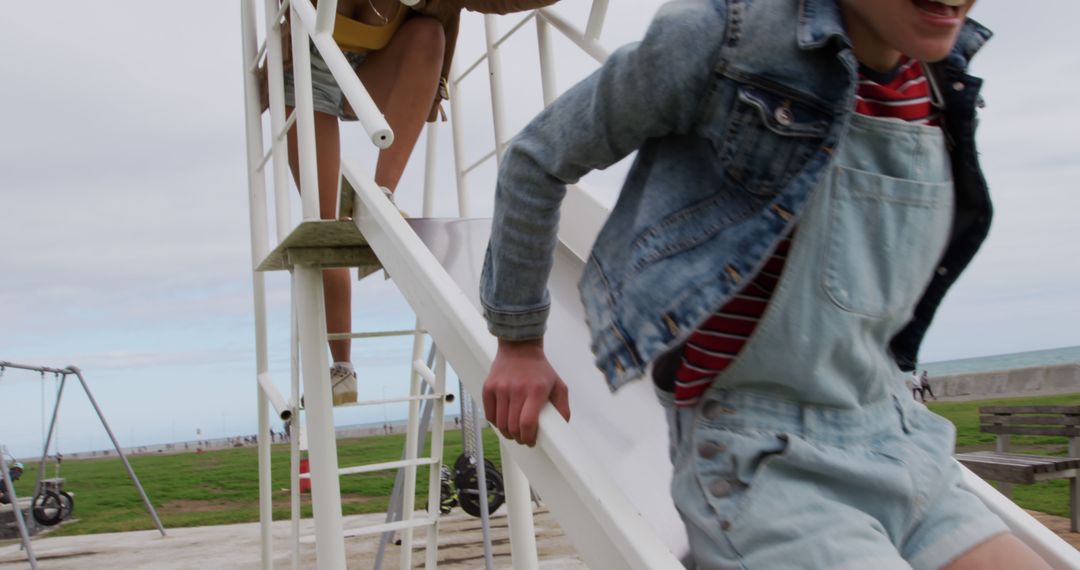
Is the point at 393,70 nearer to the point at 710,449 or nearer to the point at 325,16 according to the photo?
the point at 325,16

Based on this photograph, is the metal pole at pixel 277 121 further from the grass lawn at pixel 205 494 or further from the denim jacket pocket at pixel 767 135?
the grass lawn at pixel 205 494

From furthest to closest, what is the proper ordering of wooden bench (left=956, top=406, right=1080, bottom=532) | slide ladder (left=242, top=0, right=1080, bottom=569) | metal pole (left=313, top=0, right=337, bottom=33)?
wooden bench (left=956, top=406, right=1080, bottom=532) → metal pole (left=313, top=0, right=337, bottom=33) → slide ladder (left=242, top=0, right=1080, bottom=569)

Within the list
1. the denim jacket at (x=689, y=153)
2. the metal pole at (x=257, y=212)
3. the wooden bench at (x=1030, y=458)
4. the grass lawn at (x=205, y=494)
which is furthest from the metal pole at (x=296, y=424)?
the grass lawn at (x=205, y=494)

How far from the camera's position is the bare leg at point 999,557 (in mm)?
1202

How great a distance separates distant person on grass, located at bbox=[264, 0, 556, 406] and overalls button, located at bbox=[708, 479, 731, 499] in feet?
6.73

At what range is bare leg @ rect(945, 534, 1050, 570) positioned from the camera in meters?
1.20

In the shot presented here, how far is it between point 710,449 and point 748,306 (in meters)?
0.19

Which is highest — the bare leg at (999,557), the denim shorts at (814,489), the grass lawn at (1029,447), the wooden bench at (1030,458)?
the denim shorts at (814,489)

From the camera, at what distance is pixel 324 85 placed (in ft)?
10.8

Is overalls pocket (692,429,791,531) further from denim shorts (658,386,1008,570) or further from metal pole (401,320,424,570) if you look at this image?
metal pole (401,320,424,570)

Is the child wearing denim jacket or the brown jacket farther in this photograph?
the brown jacket

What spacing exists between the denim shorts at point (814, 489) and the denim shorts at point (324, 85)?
236 centimetres

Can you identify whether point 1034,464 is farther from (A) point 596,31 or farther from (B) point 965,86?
(B) point 965,86

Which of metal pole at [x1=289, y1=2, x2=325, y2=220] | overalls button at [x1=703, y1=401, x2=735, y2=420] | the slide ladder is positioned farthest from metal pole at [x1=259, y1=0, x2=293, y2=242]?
overalls button at [x1=703, y1=401, x2=735, y2=420]
